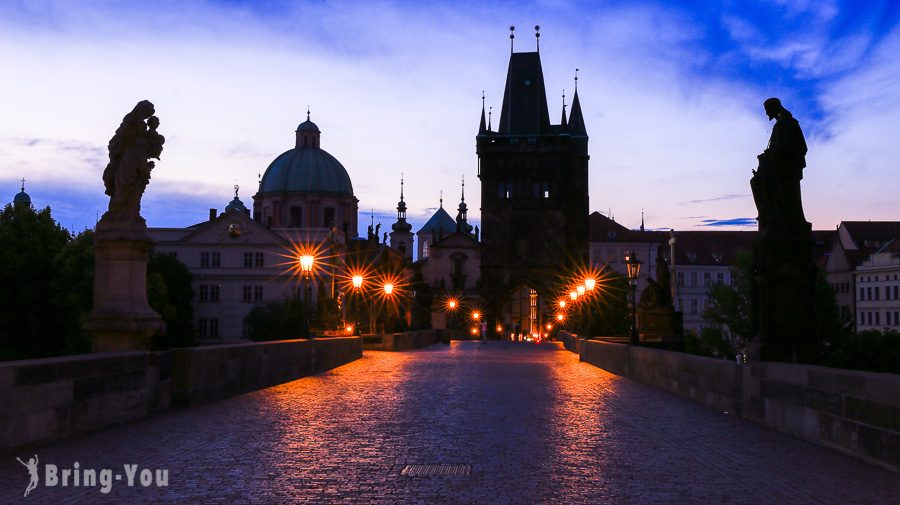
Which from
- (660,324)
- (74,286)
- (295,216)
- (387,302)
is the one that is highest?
(295,216)

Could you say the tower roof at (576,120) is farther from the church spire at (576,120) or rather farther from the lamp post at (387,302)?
the lamp post at (387,302)

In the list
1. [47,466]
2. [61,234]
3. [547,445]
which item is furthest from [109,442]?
[61,234]

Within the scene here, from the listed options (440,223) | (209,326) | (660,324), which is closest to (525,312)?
(440,223)

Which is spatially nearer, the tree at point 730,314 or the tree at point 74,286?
the tree at point 74,286

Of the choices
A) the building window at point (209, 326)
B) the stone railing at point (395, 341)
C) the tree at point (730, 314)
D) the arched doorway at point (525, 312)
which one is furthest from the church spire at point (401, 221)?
the stone railing at point (395, 341)

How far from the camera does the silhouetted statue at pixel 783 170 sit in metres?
13.5

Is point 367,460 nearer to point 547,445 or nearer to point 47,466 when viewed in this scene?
point 547,445

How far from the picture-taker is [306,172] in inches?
4429

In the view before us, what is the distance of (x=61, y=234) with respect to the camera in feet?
212

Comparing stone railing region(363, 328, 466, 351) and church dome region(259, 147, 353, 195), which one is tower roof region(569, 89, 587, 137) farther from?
stone railing region(363, 328, 466, 351)

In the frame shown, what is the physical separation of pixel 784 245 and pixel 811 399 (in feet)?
11.4
